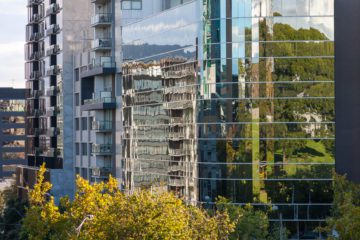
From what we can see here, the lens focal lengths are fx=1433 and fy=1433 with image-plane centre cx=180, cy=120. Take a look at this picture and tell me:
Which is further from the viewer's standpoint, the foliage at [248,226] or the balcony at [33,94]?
the balcony at [33,94]

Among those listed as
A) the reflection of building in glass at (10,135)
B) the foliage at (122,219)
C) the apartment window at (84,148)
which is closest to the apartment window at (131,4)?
the apartment window at (84,148)

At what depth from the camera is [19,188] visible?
440 ft

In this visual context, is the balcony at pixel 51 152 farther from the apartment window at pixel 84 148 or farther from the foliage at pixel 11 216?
the apartment window at pixel 84 148

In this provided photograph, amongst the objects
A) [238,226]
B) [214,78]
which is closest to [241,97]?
[214,78]

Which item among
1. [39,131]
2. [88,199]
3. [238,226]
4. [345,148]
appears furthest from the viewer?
[39,131]

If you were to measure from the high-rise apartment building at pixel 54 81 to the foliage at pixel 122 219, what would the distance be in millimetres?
62220

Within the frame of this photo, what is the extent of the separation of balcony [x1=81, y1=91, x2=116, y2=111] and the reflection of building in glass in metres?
73.5

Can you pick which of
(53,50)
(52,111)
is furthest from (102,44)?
(52,111)

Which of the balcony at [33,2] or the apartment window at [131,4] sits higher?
the balcony at [33,2]

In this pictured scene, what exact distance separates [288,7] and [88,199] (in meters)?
30.6

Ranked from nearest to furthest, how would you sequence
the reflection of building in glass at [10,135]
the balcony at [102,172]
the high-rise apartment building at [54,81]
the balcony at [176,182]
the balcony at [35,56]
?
the balcony at [176,182] → the balcony at [102,172] → the high-rise apartment building at [54,81] → the balcony at [35,56] → the reflection of building in glass at [10,135]

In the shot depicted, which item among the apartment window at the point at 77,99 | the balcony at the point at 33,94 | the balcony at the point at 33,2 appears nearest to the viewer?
the apartment window at the point at 77,99

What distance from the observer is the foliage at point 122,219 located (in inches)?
1895

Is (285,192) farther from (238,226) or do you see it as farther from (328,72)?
(238,226)
